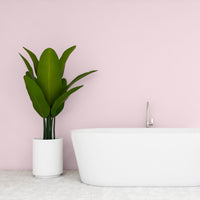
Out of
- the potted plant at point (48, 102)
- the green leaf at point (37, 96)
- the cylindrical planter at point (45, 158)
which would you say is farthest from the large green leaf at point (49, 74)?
the cylindrical planter at point (45, 158)

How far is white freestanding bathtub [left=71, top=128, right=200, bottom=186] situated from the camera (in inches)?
85.3

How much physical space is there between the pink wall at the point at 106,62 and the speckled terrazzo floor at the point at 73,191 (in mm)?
494

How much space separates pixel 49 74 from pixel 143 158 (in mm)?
→ 1001

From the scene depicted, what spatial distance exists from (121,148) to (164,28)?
1335 mm

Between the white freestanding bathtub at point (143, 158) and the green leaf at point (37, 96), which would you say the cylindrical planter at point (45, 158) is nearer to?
the green leaf at point (37, 96)

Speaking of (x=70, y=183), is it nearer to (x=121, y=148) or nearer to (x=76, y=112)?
(x=121, y=148)

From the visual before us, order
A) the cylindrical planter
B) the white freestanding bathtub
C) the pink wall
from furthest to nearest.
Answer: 1. the pink wall
2. the cylindrical planter
3. the white freestanding bathtub

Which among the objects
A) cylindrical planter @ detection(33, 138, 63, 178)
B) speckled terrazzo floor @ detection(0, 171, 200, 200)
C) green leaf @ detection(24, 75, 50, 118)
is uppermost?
green leaf @ detection(24, 75, 50, 118)

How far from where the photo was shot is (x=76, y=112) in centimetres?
286

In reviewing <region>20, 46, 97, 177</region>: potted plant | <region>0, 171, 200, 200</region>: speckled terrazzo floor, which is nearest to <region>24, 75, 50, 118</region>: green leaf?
<region>20, 46, 97, 177</region>: potted plant

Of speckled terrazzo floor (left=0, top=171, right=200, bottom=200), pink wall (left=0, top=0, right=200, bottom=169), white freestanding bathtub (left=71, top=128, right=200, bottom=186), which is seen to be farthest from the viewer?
pink wall (left=0, top=0, right=200, bottom=169)

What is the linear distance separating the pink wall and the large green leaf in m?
0.38

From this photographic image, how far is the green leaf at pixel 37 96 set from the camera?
236cm

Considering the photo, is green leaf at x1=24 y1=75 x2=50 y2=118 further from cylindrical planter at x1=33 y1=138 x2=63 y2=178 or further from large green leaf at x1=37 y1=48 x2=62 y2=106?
cylindrical planter at x1=33 y1=138 x2=63 y2=178
